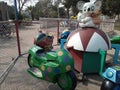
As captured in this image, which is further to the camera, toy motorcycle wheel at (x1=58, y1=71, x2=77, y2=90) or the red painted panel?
the red painted panel

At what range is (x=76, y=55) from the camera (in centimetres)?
440

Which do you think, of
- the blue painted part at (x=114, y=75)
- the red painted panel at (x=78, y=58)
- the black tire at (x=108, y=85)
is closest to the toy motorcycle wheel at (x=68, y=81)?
the black tire at (x=108, y=85)

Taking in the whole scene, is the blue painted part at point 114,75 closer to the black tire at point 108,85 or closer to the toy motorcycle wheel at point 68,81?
the black tire at point 108,85

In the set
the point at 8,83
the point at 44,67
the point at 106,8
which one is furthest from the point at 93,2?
the point at 106,8

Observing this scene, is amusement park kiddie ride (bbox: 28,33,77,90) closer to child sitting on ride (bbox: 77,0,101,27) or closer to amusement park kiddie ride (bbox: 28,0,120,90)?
amusement park kiddie ride (bbox: 28,0,120,90)

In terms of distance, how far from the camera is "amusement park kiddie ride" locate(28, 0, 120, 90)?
3.20 meters

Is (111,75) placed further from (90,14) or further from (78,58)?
(90,14)

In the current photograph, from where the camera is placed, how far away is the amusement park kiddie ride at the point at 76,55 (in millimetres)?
3203

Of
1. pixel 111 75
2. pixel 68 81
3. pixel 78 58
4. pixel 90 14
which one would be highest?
pixel 90 14

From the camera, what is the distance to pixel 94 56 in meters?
4.19

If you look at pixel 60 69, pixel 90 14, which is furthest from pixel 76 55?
pixel 60 69

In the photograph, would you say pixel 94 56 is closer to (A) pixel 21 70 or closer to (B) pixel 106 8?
(A) pixel 21 70

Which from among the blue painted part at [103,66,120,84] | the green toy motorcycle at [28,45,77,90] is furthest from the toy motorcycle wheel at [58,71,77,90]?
the blue painted part at [103,66,120,84]

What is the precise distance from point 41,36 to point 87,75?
1776 mm
